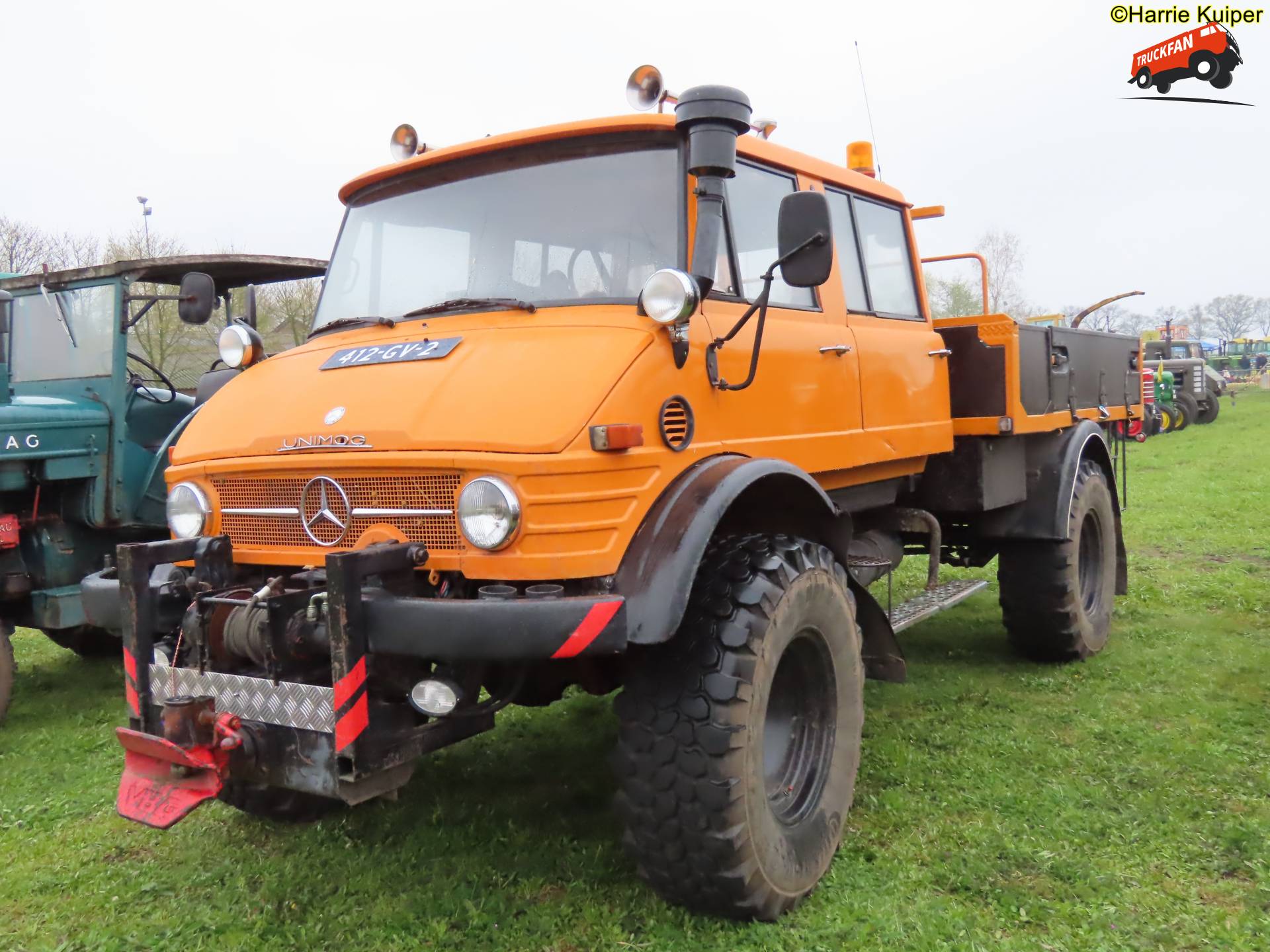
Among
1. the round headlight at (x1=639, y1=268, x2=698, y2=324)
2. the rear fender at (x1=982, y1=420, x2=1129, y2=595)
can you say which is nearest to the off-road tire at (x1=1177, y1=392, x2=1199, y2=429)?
the rear fender at (x1=982, y1=420, x2=1129, y2=595)

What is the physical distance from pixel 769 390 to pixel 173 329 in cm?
1691

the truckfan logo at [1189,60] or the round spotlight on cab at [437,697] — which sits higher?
the truckfan logo at [1189,60]

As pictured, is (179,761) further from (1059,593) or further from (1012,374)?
(1059,593)

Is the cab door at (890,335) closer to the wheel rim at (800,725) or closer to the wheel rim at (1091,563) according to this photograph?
the wheel rim at (800,725)

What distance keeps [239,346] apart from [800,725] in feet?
8.52

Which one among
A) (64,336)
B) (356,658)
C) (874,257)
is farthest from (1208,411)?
(356,658)

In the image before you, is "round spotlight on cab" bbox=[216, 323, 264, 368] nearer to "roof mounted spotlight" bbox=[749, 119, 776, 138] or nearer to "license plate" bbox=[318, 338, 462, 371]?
"license plate" bbox=[318, 338, 462, 371]

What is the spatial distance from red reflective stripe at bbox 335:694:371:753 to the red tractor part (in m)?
0.33

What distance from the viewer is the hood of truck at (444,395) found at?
2.87 meters

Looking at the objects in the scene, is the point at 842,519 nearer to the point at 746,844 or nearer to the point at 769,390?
the point at 769,390

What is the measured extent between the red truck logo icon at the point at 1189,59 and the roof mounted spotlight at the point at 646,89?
11.0m

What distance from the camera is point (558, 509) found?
2.79m

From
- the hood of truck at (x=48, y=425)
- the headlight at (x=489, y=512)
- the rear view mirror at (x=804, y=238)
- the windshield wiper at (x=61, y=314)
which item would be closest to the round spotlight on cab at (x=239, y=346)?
the headlight at (x=489, y=512)

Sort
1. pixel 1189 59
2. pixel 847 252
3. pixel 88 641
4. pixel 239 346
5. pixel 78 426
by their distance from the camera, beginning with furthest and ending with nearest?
pixel 1189 59 → pixel 88 641 → pixel 78 426 → pixel 847 252 → pixel 239 346
